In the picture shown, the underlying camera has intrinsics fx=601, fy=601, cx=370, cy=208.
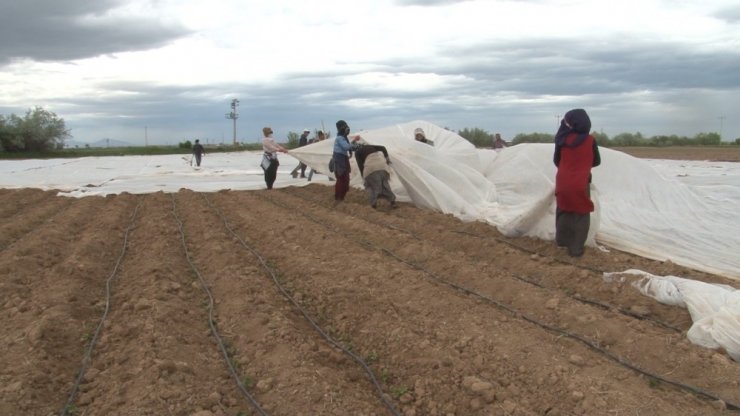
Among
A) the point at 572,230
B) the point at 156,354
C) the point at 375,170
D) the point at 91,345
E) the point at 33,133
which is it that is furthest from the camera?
the point at 33,133

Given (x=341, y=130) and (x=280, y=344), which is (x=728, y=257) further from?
(x=341, y=130)

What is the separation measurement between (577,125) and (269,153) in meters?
7.58

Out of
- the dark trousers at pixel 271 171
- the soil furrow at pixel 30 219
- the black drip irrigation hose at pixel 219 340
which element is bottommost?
the black drip irrigation hose at pixel 219 340

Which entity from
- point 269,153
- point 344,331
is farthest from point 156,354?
point 269,153

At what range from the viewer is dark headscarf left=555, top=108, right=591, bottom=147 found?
534 centimetres

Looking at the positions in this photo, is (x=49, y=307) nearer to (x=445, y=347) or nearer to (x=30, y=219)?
(x=445, y=347)

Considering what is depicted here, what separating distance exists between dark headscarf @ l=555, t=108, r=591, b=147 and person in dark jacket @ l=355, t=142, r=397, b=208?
361cm

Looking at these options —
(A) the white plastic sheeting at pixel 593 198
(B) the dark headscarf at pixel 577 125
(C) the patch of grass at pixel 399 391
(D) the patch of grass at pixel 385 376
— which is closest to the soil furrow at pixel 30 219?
(A) the white plastic sheeting at pixel 593 198

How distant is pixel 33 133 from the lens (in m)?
41.6

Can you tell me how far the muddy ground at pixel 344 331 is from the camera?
9.43 feet

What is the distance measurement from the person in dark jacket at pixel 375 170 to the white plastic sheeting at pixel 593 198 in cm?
34

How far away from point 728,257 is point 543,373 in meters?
3.22

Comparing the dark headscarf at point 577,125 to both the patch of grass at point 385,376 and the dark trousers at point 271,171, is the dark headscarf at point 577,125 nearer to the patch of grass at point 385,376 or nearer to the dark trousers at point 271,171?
the patch of grass at point 385,376

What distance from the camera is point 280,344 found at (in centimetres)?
354
